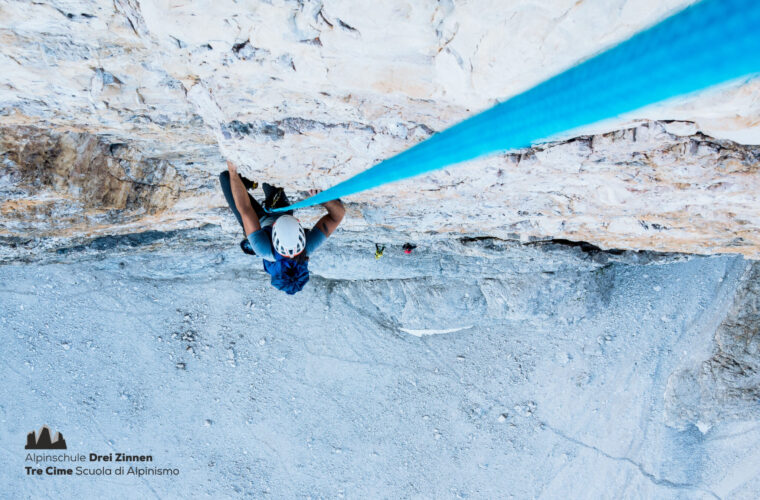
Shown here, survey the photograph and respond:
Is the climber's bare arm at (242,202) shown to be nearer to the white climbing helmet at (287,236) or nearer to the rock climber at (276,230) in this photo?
the rock climber at (276,230)

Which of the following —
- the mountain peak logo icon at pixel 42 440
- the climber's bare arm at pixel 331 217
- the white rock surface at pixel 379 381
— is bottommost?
the mountain peak logo icon at pixel 42 440

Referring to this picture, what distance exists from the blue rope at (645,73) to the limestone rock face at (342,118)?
27 centimetres

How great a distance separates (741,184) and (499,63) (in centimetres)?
131

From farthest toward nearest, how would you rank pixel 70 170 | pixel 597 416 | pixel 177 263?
pixel 597 416, pixel 177 263, pixel 70 170

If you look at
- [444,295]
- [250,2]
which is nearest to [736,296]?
[444,295]

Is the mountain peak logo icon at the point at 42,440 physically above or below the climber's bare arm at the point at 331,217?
below

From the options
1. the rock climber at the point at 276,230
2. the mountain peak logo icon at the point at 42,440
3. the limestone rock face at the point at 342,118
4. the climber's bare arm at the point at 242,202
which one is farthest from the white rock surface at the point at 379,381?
the climber's bare arm at the point at 242,202

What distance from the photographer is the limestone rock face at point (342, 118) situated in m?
1.20

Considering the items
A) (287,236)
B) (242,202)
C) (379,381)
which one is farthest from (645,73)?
(379,381)

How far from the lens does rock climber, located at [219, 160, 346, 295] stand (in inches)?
95.2

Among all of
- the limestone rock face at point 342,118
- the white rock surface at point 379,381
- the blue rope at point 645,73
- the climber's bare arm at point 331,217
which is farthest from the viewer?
the white rock surface at point 379,381

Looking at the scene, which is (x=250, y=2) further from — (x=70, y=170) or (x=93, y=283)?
(x=93, y=283)

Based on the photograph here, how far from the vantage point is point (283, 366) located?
470 centimetres

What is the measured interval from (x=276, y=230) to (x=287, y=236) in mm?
70
